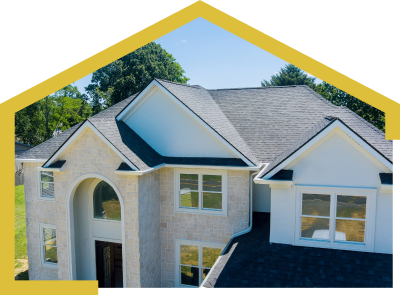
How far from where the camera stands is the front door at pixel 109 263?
14.6m

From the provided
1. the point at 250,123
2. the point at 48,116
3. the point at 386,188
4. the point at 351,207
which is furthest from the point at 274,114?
the point at 48,116

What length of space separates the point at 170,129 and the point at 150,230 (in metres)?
4.83

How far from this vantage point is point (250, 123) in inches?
640

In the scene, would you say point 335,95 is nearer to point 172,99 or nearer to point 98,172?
point 172,99

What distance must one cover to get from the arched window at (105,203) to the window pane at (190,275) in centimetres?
405

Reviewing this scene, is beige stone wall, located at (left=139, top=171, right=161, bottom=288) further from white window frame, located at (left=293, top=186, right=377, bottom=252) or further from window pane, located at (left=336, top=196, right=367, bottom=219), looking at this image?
window pane, located at (left=336, top=196, right=367, bottom=219)

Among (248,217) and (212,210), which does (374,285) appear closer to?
(248,217)

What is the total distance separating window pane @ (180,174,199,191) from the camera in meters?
13.8

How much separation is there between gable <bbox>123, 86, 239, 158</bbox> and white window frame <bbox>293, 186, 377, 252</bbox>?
383cm

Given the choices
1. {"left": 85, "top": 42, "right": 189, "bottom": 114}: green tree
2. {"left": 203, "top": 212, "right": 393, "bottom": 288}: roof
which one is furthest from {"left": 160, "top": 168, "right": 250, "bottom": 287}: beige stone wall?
{"left": 85, "top": 42, "right": 189, "bottom": 114}: green tree

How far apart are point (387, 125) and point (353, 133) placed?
168 inches

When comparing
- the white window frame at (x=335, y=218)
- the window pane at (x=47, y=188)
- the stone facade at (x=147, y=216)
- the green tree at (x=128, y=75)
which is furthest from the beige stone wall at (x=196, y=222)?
the green tree at (x=128, y=75)

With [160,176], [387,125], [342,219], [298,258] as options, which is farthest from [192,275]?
[387,125]

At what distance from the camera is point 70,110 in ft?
140
